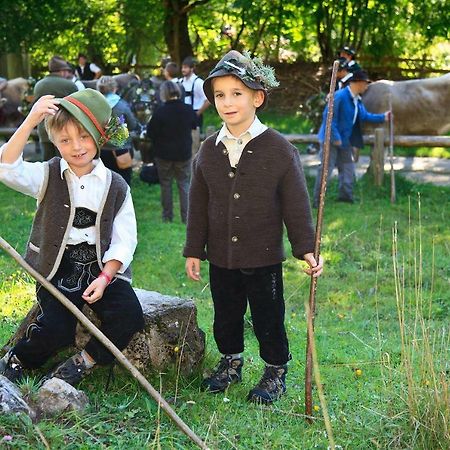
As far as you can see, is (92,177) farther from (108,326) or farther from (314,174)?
(314,174)

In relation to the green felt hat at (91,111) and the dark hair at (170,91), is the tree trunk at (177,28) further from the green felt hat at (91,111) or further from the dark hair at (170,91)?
the green felt hat at (91,111)

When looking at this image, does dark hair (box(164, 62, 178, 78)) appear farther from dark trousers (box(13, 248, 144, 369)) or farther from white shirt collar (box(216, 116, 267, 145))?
dark trousers (box(13, 248, 144, 369))

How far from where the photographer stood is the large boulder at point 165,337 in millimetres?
4562

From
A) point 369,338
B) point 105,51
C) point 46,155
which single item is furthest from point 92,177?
point 105,51

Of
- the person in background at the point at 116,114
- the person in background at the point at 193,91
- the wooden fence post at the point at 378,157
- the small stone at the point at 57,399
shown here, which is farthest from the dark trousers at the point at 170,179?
the small stone at the point at 57,399

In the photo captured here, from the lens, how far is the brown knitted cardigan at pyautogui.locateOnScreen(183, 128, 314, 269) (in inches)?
170

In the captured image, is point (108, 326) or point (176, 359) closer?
point (108, 326)

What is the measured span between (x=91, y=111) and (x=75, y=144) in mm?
171

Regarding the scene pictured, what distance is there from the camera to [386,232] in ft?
31.6

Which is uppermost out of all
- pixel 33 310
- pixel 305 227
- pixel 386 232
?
pixel 305 227

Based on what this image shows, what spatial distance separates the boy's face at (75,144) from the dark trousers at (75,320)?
502mm

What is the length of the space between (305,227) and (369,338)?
84.9 inches

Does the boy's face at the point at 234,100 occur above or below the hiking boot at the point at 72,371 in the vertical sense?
above

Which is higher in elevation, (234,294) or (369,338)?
(234,294)
